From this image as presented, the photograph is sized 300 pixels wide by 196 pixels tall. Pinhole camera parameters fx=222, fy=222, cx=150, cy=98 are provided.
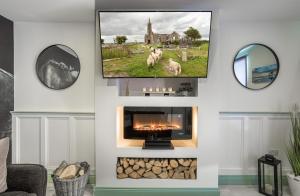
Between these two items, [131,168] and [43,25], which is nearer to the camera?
[131,168]

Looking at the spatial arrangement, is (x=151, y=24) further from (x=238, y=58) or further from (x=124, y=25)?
(x=238, y=58)

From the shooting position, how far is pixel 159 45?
2.52 meters

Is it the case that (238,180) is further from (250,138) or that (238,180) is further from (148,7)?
(148,7)

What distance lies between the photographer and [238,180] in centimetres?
316

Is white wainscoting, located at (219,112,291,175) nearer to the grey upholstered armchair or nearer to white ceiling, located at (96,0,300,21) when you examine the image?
white ceiling, located at (96,0,300,21)

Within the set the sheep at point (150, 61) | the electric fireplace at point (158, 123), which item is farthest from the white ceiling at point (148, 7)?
the electric fireplace at point (158, 123)

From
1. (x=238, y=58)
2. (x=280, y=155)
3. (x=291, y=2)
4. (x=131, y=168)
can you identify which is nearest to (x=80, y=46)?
(x=131, y=168)

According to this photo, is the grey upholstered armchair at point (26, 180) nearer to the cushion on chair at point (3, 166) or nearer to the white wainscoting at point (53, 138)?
the cushion on chair at point (3, 166)

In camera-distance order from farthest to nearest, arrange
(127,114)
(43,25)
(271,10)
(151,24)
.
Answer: (43,25), (127,114), (271,10), (151,24)

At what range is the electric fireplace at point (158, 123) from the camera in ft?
9.67

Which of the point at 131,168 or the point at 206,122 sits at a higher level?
the point at 206,122

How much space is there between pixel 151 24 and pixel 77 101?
62.0 inches

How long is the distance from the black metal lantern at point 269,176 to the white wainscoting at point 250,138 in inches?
8.9

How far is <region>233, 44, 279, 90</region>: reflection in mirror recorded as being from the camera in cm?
314
